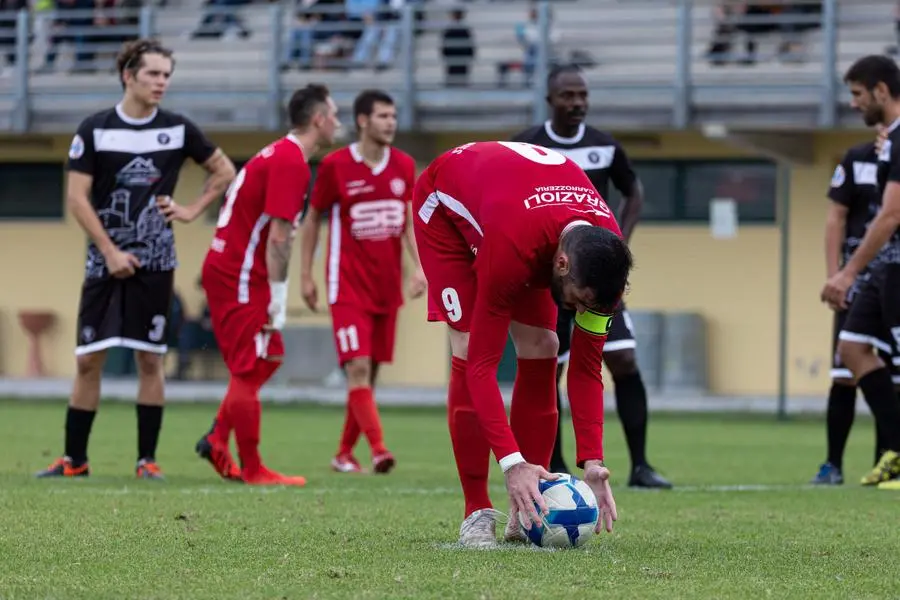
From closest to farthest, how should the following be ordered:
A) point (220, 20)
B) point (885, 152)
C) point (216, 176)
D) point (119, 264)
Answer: point (119, 264) → point (885, 152) → point (216, 176) → point (220, 20)

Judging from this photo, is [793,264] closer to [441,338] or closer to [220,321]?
[441,338]

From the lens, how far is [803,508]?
27.7 ft

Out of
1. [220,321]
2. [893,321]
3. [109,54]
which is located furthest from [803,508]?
[109,54]

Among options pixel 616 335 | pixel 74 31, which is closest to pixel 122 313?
pixel 616 335

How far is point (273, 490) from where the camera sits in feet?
30.0

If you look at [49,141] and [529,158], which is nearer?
[529,158]

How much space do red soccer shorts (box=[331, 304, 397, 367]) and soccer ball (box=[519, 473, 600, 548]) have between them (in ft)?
16.2

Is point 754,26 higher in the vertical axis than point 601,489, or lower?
higher

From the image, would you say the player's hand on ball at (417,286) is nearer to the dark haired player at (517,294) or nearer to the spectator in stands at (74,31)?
the dark haired player at (517,294)

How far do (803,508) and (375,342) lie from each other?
4.02 m

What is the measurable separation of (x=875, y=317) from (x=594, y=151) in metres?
1.97

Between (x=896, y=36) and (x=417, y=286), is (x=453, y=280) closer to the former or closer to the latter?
(x=417, y=286)

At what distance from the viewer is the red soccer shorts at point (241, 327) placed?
386 inches

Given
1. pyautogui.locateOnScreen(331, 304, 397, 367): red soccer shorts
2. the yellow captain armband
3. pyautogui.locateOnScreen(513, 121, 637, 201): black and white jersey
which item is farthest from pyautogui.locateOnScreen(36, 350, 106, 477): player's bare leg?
the yellow captain armband
